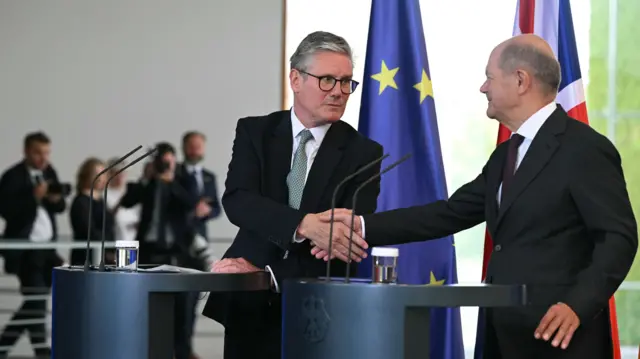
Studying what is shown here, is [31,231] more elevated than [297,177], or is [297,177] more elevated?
[297,177]

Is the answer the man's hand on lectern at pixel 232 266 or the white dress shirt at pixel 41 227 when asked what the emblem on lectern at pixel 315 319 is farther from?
the white dress shirt at pixel 41 227

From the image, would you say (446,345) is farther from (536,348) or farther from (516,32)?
(536,348)

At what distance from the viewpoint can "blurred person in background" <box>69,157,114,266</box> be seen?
6066 millimetres

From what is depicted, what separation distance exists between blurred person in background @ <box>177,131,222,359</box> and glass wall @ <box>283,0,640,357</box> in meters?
0.65

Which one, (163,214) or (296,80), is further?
(163,214)

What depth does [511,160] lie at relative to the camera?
268 cm

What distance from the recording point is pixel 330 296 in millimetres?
2131

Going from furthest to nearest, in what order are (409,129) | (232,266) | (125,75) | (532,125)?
(125,75)
(409,129)
(232,266)
(532,125)

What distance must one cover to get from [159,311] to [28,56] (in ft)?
13.8

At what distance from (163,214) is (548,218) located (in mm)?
3891

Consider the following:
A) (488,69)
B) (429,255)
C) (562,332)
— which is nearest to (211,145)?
(429,255)

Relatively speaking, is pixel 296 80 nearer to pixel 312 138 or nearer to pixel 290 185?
pixel 312 138

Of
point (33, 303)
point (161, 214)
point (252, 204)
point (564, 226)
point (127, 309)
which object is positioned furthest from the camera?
point (161, 214)

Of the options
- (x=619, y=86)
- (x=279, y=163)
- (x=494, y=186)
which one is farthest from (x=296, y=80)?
(x=619, y=86)
